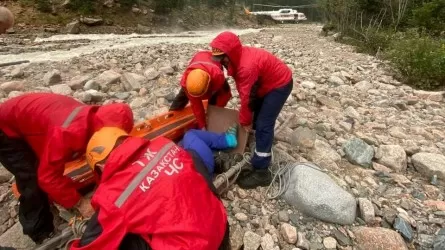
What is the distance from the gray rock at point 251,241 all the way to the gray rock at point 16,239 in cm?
153

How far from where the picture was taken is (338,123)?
448 centimetres

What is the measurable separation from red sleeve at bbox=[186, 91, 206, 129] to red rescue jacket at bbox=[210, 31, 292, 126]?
44cm

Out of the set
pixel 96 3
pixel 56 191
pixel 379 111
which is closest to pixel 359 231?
pixel 56 191

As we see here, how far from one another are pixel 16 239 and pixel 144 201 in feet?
5.07

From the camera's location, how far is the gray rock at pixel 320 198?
2.80m

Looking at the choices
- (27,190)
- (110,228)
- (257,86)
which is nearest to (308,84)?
(257,86)

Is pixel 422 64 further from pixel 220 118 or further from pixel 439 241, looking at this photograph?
pixel 439 241

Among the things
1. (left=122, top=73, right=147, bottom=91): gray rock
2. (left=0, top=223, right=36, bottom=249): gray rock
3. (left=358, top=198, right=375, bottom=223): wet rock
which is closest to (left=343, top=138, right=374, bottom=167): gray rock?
Result: (left=358, top=198, right=375, bottom=223): wet rock

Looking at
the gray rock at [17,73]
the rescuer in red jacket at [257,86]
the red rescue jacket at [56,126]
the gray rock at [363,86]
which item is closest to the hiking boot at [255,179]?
the rescuer in red jacket at [257,86]

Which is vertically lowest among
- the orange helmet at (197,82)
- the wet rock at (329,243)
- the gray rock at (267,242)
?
the wet rock at (329,243)

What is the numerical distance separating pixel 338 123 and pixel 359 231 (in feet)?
6.48

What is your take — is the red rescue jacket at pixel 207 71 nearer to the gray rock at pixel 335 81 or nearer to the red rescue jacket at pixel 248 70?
the red rescue jacket at pixel 248 70

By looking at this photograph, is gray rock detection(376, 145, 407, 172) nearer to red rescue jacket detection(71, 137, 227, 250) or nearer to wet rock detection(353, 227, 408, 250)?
wet rock detection(353, 227, 408, 250)

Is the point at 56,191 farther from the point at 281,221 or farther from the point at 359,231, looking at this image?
the point at 359,231
